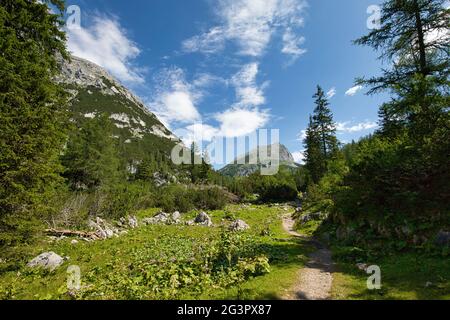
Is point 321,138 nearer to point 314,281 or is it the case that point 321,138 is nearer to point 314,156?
point 314,156

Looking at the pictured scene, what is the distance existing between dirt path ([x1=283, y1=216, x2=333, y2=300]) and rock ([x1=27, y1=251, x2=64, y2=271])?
34.5 ft

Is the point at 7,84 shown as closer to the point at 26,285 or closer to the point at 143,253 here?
the point at 26,285

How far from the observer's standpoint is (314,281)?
8820mm

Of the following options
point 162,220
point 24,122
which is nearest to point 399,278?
point 24,122

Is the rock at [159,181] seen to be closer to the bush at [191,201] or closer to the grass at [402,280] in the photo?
the bush at [191,201]

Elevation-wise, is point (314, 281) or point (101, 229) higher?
point (101, 229)

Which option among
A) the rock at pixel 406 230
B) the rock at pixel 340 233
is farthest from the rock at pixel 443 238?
the rock at pixel 340 233

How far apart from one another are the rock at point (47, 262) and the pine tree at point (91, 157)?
23.3 metres

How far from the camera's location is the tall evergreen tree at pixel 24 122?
37.3 feet

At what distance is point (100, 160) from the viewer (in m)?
36.8

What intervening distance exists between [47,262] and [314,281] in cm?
1155

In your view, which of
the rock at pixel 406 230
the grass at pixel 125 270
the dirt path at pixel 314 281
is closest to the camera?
the dirt path at pixel 314 281

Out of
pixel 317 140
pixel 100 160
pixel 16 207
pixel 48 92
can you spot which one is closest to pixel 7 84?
pixel 48 92

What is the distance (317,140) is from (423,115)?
37365 millimetres
